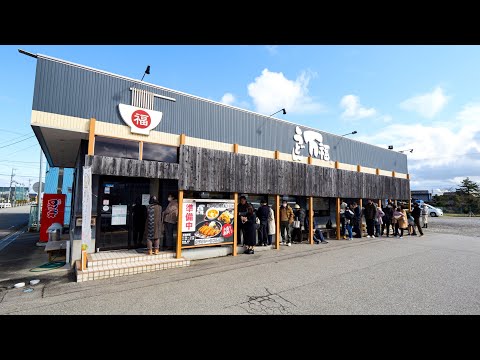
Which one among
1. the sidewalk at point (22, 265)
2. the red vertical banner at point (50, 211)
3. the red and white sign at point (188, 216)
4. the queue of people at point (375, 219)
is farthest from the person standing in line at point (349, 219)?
the red vertical banner at point (50, 211)

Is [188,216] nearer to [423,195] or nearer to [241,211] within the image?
[241,211]

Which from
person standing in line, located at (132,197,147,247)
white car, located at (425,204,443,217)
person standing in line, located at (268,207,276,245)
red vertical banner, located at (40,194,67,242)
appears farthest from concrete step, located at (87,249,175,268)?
white car, located at (425,204,443,217)

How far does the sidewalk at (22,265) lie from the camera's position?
603 cm

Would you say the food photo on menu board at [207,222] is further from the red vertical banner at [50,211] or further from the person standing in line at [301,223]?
the red vertical banner at [50,211]

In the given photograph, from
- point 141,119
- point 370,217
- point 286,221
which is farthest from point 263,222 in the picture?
point 370,217

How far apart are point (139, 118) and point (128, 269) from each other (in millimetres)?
4539

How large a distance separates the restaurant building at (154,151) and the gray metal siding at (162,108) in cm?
3

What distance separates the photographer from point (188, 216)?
7902mm
